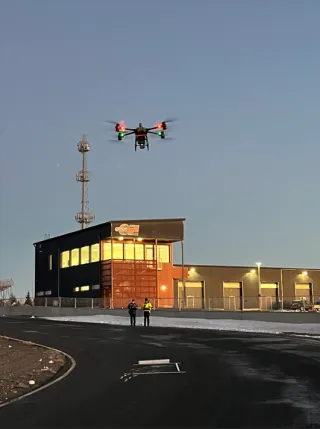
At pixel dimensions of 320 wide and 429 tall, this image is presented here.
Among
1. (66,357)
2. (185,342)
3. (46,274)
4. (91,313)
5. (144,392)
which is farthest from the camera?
(46,274)

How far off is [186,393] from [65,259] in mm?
62269

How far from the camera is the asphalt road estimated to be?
952 centimetres

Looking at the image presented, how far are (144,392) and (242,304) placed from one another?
3429 cm

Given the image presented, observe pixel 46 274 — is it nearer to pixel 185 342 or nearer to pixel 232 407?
pixel 185 342

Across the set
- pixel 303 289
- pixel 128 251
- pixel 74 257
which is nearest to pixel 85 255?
pixel 74 257

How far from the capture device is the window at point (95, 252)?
216 feet

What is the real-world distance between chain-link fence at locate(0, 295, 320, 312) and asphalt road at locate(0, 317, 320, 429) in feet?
67.6

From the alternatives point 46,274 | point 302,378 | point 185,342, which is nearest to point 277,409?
point 302,378

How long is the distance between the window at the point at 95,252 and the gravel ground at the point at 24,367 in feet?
136

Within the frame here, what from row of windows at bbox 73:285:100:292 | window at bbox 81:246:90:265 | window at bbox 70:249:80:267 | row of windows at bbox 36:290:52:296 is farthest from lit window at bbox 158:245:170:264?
row of windows at bbox 36:290:52:296

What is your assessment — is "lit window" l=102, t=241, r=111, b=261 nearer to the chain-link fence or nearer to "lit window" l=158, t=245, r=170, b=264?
the chain-link fence

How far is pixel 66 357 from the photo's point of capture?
19.9 m

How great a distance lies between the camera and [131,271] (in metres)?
64.4

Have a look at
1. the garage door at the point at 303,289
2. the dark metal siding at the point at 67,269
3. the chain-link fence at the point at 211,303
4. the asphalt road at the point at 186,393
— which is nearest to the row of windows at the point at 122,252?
the dark metal siding at the point at 67,269
